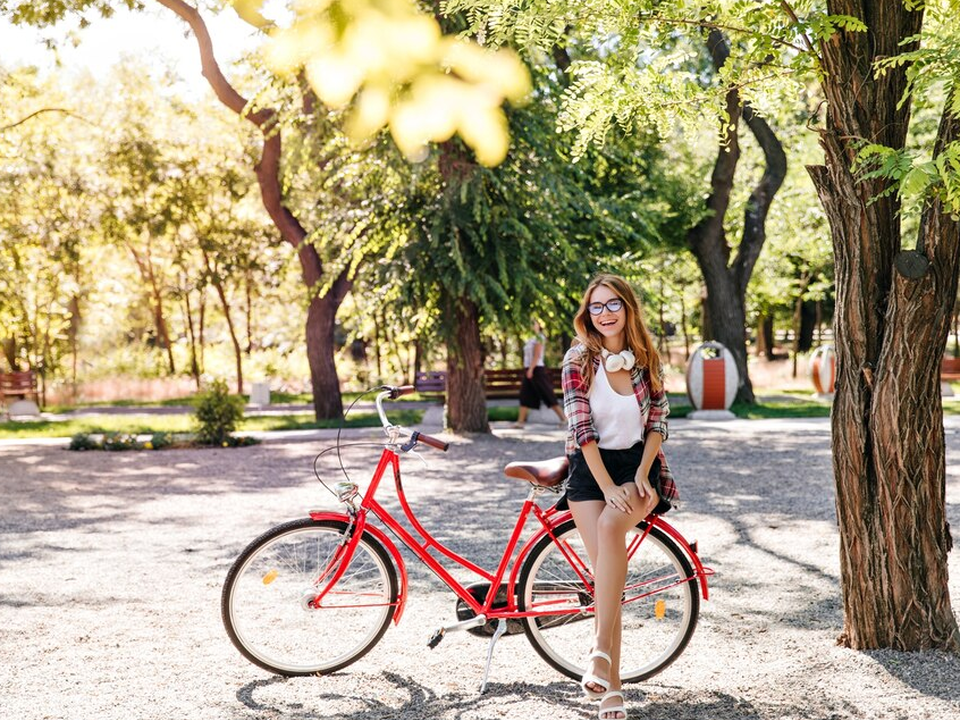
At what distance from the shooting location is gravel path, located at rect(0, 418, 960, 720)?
4730mm

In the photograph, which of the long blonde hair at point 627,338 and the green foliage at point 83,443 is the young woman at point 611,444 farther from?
the green foliage at point 83,443

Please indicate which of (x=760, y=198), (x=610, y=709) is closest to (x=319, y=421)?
(x=760, y=198)

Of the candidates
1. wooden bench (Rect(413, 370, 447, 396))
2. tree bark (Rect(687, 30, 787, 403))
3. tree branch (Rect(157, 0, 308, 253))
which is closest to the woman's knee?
tree branch (Rect(157, 0, 308, 253))

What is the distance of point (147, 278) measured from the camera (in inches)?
1475

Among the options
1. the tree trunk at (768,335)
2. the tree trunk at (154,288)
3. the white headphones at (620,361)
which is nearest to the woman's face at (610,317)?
the white headphones at (620,361)

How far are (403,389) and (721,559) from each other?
3504mm

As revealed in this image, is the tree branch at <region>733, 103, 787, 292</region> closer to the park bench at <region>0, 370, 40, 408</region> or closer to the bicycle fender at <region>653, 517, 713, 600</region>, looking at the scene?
the park bench at <region>0, 370, 40, 408</region>

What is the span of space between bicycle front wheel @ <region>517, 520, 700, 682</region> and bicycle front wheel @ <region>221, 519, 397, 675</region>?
65 cm

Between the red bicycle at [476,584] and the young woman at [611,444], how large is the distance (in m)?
0.21

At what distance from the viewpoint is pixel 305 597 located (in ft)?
16.7

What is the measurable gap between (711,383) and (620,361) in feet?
49.9

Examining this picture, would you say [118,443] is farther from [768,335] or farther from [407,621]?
[768,335]

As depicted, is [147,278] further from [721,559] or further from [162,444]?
[721,559]

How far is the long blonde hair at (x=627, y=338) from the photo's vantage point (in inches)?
184
